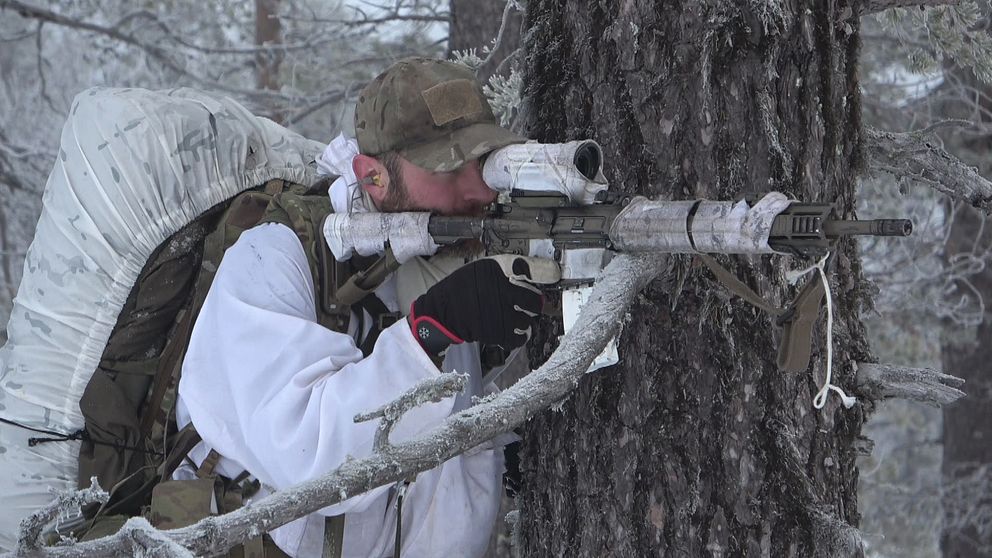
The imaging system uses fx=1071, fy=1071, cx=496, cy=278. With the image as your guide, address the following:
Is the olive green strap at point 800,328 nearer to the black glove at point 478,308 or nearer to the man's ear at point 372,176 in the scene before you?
the black glove at point 478,308

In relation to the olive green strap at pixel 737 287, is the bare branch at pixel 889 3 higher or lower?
higher

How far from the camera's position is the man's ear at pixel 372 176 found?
9.46ft

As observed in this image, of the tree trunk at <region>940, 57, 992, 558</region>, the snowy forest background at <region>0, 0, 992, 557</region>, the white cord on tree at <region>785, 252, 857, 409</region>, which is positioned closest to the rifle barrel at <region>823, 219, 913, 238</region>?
the white cord on tree at <region>785, 252, 857, 409</region>

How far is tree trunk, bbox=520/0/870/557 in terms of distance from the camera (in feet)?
8.11

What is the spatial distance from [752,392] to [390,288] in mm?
1018

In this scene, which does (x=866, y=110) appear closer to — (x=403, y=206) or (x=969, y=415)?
(x=969, y=415)

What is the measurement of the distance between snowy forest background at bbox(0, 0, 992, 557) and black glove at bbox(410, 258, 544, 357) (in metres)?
2.63

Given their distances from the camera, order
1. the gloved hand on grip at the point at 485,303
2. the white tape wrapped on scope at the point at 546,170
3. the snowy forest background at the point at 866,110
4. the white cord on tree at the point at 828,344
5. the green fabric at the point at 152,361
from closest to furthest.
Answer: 1. the white cord on tree at the point at 828,344
2. the white tape wrapped on scope at the point at 546,170
3. the gloved hand on grip at the point at 485,303
4. the green fabric at the point at 152,361
5. the snowy forest background at the point at 866,110

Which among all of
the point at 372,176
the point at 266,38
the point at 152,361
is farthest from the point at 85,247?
the point at 266,38

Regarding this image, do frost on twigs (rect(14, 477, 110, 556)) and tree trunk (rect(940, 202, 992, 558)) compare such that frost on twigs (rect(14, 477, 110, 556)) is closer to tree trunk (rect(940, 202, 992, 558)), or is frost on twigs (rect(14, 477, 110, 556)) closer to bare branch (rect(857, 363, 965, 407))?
bare branch (rect(857, 363, 965, 407))

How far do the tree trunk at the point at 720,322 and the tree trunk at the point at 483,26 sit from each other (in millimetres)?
2940

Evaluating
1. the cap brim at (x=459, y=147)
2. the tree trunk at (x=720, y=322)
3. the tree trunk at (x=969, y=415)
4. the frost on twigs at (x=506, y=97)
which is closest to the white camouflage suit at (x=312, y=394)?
the cap brim at (x=459, y=147)

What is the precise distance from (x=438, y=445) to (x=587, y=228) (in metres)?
0.71

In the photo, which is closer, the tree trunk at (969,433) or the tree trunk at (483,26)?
the tree trunk at (483,26)
